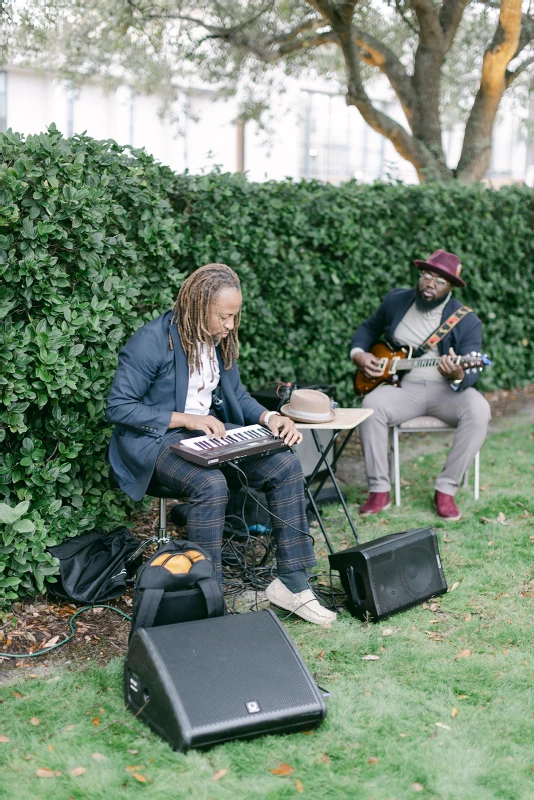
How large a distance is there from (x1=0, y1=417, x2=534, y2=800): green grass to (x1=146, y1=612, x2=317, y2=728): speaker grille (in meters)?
0.14

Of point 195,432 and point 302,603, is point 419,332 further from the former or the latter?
point 302,603

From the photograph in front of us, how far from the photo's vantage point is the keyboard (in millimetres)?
3535

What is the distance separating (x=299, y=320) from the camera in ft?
21.7

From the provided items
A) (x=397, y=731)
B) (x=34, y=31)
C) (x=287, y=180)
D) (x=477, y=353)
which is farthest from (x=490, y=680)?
(x=34, y=31)

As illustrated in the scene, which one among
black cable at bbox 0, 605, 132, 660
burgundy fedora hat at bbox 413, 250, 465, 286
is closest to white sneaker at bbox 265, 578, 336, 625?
black cable at bbox 0, 605, 132, 660

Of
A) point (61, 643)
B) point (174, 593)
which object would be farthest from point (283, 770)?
point (61, 643)

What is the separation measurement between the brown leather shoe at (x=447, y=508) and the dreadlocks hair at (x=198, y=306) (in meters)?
1.96

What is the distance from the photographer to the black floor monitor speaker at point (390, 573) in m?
3.72

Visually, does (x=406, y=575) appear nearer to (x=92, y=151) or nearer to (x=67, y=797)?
(x=67, y=797)

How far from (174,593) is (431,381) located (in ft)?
9.07

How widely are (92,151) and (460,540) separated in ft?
9.46

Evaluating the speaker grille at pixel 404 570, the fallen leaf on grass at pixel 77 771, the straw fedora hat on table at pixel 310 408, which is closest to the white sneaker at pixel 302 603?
the speaker grille at pixel 404 570

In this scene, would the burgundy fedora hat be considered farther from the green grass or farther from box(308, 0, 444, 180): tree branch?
box(308, 0, 444, 180): tree branch

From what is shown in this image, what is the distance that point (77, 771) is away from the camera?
2.63 m
